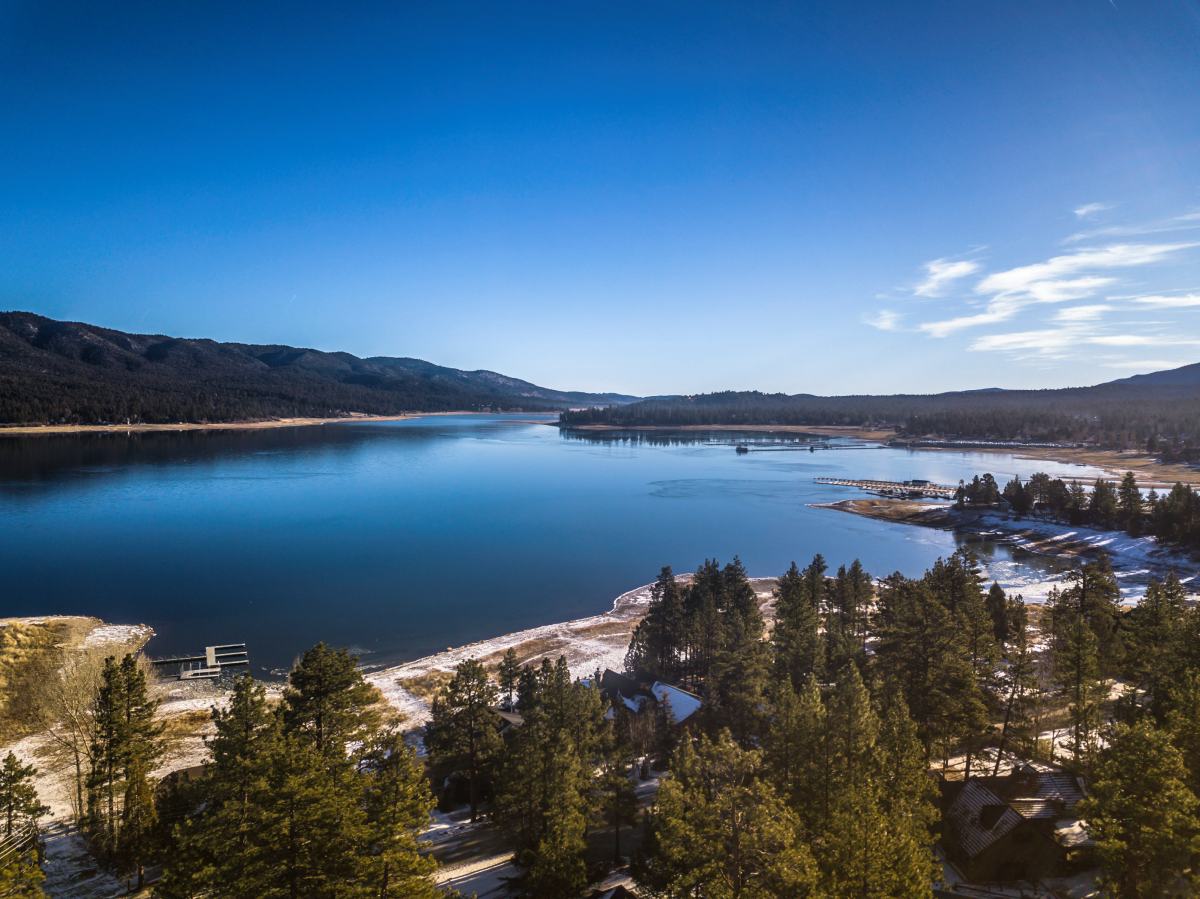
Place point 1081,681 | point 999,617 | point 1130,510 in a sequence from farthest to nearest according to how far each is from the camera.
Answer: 1. point 1130,510
2. point 999,617
3. point 1081,681

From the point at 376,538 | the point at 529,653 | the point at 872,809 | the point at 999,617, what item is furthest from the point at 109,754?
the point at 376,538

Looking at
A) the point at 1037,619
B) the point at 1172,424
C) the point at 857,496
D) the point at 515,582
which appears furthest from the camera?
the point at 1172,424

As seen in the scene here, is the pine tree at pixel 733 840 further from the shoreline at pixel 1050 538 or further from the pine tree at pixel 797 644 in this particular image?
the shoreline at pixel 1050 538

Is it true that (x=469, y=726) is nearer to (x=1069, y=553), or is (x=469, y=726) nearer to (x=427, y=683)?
(x=427, y=683)

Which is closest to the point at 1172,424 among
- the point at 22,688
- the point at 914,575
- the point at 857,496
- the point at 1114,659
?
the point at 857,496

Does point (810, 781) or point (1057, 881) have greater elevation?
point (810, 781)

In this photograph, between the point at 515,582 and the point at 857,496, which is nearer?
the point at 515,582

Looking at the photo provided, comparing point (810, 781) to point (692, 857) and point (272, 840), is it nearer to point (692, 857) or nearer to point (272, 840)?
point (692, 857)
